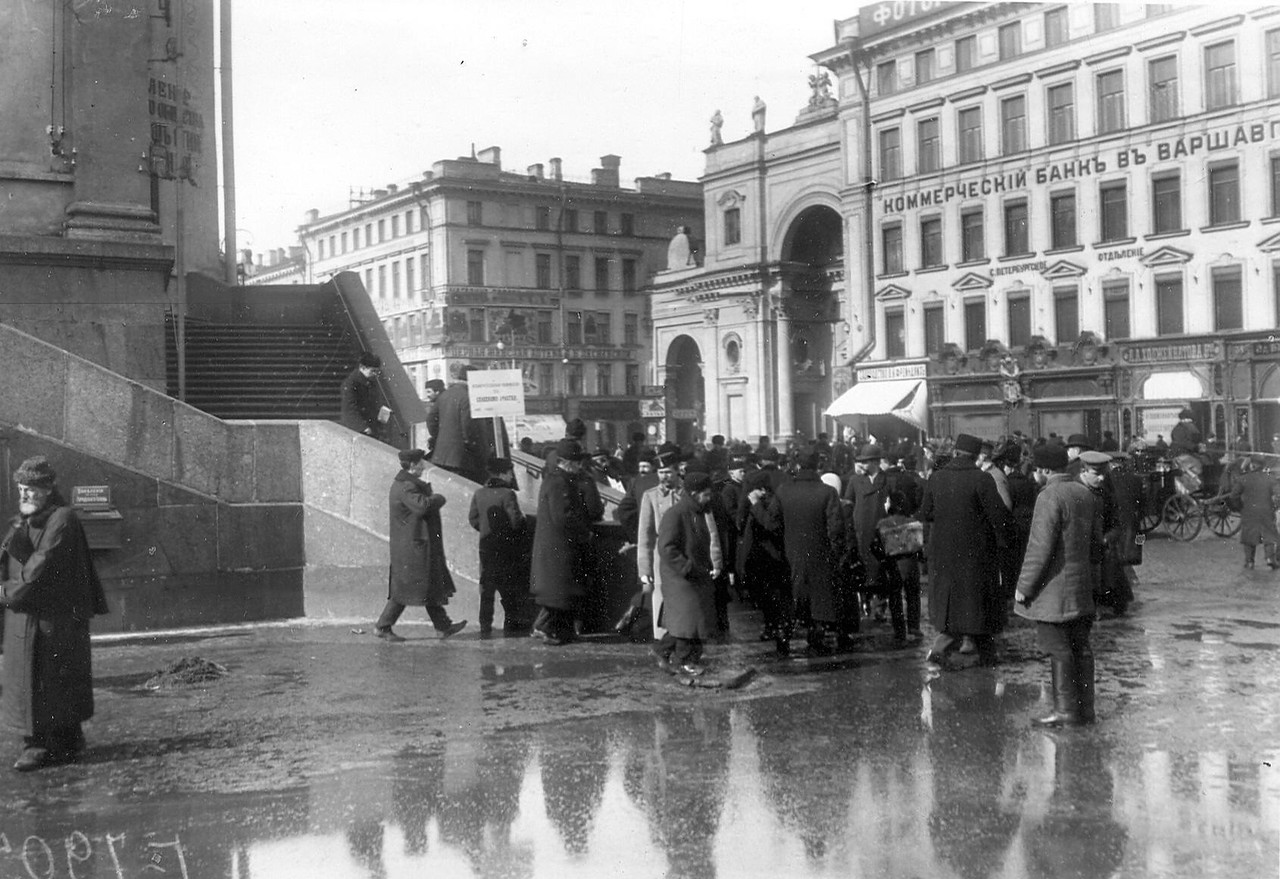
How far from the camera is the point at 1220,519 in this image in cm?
2173

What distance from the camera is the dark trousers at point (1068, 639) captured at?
7.98m

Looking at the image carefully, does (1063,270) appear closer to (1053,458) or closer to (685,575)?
(1053,458)

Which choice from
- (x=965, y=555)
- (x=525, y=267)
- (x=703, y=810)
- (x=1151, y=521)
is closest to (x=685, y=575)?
(x=965, y=555)

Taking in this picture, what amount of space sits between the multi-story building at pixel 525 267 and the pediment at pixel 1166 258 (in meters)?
22.6

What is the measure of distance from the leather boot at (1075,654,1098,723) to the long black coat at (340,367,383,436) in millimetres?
8336

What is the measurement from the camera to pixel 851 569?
37.3 ft

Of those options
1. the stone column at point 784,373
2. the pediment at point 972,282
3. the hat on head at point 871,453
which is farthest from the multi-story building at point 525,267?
the hat on head at point 871,453

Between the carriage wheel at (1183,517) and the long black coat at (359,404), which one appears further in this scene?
the carriage wheel at (1183,517)

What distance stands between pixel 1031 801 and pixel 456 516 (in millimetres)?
7046

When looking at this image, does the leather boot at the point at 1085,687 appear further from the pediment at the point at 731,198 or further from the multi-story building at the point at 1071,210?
the pediment at the point at 731,198

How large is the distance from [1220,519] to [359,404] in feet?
49.1

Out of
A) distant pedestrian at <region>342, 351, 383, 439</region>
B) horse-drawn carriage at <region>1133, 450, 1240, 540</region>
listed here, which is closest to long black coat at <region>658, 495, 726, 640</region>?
distant pedestrian at <region>342, 351, 383, 439</region>

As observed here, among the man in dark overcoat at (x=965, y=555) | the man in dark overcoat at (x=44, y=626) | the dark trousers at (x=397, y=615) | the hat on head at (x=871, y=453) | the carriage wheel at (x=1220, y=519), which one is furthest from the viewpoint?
→ the carriage wheel at (x=1220, y=519)

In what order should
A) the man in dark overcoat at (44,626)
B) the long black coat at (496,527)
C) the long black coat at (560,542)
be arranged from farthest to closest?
1. the long black coat at (496,527)
2. the long black coat at (560,542)
3. the man in dark overcoat at (44,626)
